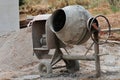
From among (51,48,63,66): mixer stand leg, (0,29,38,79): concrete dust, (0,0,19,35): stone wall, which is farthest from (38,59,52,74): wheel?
(0,0,19,35): stone wall

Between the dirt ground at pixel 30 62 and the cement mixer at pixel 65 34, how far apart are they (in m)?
0.30

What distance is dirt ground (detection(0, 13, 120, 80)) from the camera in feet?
29.5

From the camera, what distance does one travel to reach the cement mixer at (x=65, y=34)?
849cm

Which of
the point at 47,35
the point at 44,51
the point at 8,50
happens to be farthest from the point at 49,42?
the point at 8,50

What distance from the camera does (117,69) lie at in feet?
31.9

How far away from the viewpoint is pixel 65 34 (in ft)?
28.4

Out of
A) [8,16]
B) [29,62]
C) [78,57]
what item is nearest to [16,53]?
[29,62]

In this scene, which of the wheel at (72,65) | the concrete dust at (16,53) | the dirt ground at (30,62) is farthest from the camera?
the concrete dust at (16,53)

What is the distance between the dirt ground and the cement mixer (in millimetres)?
305

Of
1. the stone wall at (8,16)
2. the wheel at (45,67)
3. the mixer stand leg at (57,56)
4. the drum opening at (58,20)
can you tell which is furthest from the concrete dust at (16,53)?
the stone wall at (8,16)

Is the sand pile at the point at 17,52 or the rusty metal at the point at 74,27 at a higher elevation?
the rusty metal at the point at 74,27

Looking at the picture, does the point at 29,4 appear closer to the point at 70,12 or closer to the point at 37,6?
the point at 37,6

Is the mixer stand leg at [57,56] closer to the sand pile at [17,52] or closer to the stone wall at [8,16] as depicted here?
the sand pile at [17,52]

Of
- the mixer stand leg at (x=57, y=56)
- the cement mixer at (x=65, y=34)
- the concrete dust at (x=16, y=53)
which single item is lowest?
the concrete dust at (x=16, y=53)
